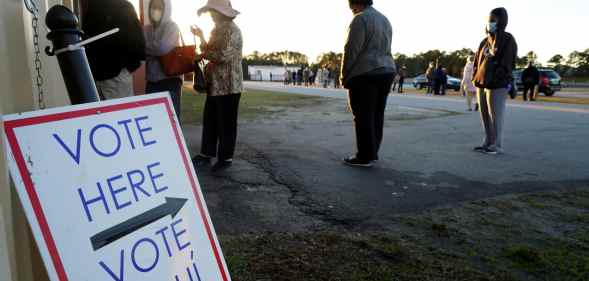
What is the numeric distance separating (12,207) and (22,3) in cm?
64

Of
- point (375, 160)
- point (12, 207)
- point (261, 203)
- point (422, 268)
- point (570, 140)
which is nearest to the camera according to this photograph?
point (12, 207)

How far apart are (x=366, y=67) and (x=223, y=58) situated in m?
1.45

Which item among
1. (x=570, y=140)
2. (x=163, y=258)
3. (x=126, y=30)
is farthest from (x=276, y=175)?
(x=570, y=140)

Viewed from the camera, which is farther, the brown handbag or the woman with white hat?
the woman with white hat

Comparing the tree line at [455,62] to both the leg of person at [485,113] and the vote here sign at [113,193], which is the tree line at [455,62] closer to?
the leg of person at [485,113]

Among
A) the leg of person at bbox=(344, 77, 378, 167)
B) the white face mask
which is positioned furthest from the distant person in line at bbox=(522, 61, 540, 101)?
the white face mask

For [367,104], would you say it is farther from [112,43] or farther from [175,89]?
[112,43]

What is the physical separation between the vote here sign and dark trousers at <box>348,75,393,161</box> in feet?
10.9

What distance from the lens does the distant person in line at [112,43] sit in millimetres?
3012

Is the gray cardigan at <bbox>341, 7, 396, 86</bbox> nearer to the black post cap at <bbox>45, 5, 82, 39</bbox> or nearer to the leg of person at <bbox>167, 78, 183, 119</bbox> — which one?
the leg of person at <bbox>167, 78, 183, 119</bbox>

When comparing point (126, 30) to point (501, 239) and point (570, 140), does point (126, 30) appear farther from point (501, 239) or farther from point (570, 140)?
point (570, 140)

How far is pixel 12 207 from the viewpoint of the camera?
1.31m

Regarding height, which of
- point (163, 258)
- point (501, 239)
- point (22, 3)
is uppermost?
point (22, 3)

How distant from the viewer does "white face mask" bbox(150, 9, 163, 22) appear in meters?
3.84
